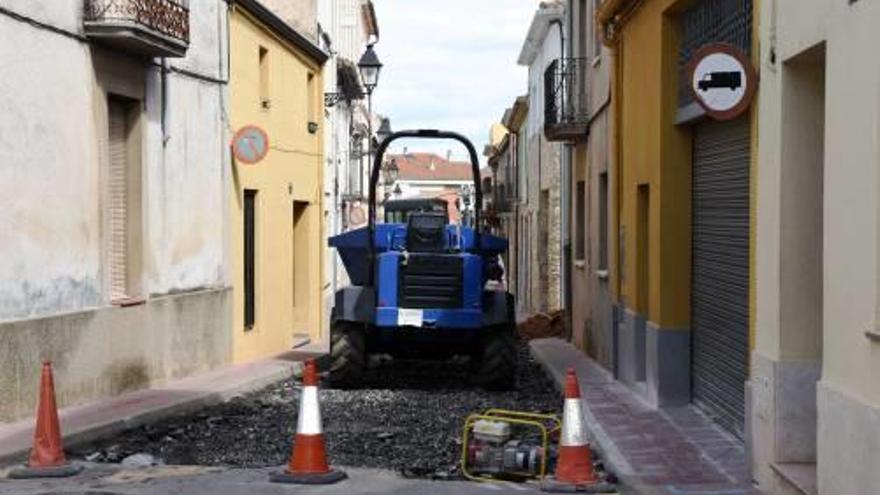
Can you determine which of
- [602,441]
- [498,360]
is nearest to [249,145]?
[498,360]

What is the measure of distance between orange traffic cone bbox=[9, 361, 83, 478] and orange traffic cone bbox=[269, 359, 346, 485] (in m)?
1.50

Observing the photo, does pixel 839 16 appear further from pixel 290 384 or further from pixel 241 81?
pixel 241 81

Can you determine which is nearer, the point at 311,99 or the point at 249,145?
the point at 249,145

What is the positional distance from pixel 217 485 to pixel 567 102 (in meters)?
12.7

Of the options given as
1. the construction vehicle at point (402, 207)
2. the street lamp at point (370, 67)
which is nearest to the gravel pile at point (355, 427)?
the street lamp at point (370, 67)

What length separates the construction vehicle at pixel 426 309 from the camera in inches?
552

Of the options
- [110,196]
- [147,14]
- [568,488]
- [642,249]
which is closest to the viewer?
[568,488]

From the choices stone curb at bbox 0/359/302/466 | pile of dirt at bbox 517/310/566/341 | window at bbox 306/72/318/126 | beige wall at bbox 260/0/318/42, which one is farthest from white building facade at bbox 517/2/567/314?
stone curb at bbox 0/359/302/466

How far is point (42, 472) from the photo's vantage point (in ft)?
27.0

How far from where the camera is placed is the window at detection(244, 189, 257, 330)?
18125mm

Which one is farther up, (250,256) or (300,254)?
(250,256)

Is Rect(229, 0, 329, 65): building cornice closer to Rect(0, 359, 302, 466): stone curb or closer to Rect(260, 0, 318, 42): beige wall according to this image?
Rect(260, 0, 318, 42): beige wall

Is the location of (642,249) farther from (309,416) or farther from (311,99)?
(311,99)

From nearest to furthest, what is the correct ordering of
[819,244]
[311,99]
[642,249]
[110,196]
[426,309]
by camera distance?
[819,244], [110,196], [642,249], [426,309], [311,99]
